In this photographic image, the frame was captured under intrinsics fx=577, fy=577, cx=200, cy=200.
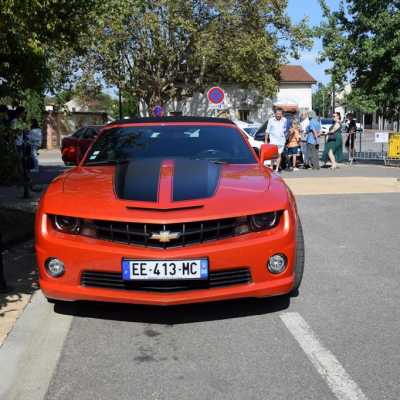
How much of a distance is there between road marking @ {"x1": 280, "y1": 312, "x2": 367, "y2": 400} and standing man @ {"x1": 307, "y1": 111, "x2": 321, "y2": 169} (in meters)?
13.8

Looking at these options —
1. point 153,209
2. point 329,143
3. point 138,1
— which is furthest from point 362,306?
point 138,1

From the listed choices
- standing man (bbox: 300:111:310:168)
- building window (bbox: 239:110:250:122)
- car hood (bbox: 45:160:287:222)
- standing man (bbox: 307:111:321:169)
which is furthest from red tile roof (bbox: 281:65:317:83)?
car hood (bbox: 45:160:287:222)

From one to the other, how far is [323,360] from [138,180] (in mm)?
1941

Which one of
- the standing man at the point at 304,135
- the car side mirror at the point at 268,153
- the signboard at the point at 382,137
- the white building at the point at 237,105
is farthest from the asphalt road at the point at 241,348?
the white building at the point at 237,105

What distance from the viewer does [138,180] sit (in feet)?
14.9

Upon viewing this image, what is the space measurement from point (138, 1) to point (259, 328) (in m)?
15.5

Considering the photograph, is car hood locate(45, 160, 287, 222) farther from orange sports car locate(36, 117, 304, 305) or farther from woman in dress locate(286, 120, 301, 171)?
woman in dress locate(286, 120, 301, 171)

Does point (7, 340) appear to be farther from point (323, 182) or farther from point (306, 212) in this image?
point (323, 182)

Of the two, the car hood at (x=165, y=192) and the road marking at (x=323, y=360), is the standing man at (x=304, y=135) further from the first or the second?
the road marking at (x=323, y=360)

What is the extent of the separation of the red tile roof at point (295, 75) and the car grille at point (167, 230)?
54.8 meters

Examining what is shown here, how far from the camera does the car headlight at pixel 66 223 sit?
4230 mm

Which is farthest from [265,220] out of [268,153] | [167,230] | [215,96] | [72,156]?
[215,96]

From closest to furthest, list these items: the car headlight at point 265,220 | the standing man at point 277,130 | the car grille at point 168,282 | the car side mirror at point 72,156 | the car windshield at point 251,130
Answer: the car grille at point 168,282
the car headlight at point 265,220
the car side mirror at point 72,156
the standing man at point 277,130
the car windshield at point 251,130

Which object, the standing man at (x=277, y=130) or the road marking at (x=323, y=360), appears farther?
the standing man at (x=277, y=130)
